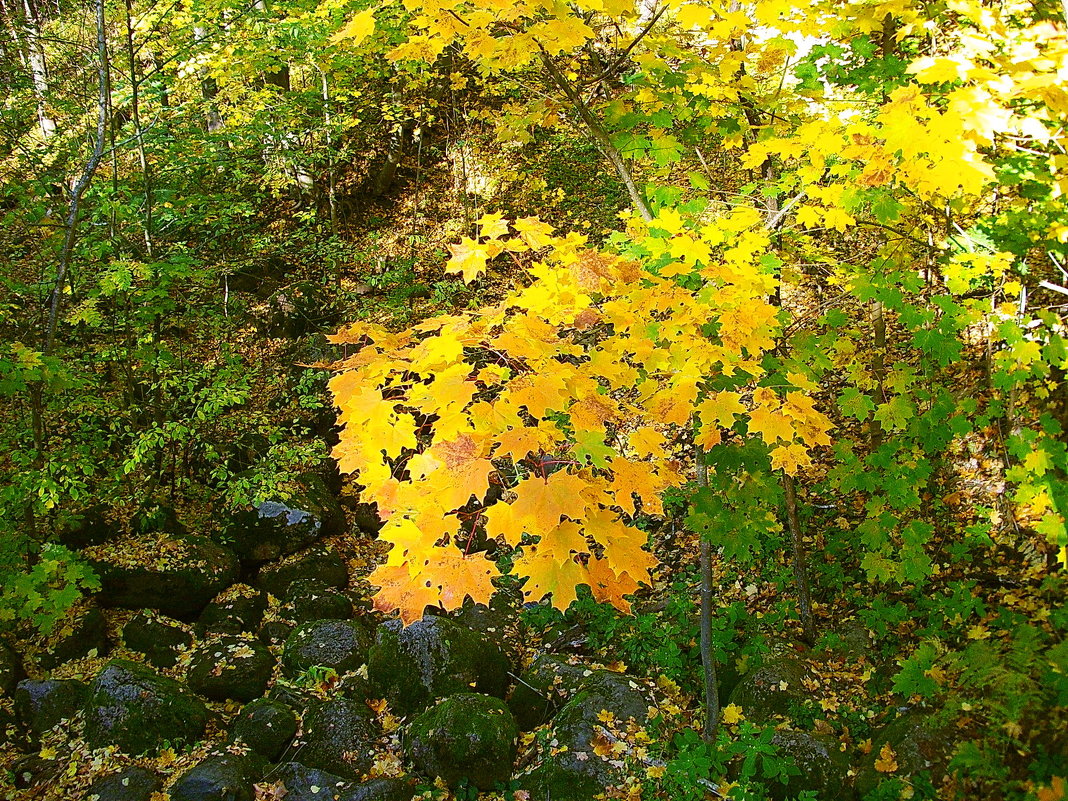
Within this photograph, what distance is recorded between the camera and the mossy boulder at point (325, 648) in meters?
5.08

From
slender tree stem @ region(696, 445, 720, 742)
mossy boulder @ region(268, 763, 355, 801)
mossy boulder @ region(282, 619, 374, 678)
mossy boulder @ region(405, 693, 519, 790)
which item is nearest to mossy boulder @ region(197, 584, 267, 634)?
mossy boulder @ region(282, 619, 374, 678)

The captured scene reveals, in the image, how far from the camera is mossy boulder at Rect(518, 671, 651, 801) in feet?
12.5

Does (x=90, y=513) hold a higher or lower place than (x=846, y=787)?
higher

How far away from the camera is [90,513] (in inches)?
235

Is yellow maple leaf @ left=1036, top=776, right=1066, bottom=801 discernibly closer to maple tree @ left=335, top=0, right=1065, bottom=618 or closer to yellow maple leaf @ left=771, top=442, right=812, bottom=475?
maple tree @ left=335, top=0, right=1065, bottom=618

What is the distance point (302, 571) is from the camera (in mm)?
6199

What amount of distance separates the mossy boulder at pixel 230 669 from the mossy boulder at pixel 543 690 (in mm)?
2100

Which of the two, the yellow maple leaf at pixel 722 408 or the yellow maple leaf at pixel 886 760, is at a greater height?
the yellow maple leaf at pixel 722 408

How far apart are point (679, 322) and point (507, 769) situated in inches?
127

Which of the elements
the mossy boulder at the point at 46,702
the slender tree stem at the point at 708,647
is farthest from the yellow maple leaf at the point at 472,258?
the mossy boulder at the point at 46,702

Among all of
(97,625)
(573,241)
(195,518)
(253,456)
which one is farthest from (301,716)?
(573,241)

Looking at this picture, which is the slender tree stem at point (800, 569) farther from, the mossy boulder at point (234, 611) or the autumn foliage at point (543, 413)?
the mossy boulder at point (234, 611)

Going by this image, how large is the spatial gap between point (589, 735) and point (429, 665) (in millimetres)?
1370

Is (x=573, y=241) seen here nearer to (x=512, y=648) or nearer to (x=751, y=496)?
(x=751, y=496)
